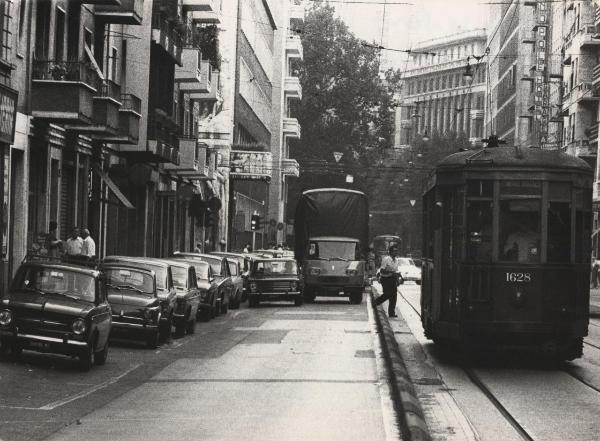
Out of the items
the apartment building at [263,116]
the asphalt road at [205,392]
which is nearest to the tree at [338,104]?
the apartment building at [263,116]

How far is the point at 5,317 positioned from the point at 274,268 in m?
25.6

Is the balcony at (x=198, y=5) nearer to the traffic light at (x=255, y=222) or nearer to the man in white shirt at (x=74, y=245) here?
the traffic light at (x=255, y=222)

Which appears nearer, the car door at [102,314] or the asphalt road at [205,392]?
the asphalt road at [205,392]

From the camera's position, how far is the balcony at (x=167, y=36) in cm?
4700

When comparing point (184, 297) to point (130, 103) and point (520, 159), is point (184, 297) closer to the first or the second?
point (520, 159)

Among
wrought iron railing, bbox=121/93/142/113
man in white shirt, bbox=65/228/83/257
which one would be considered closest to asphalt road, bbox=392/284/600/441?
man in white shirt, bbox=65/228/83/257

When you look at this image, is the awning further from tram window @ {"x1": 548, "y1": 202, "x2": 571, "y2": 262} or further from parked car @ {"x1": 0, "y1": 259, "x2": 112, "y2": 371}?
tram window @ {"x1": 548, "y1": 202, "x2": 571, "y2": 262}

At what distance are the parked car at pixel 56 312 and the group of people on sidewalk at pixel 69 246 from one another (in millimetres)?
10413

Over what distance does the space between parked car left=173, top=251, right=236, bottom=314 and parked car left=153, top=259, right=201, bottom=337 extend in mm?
7016

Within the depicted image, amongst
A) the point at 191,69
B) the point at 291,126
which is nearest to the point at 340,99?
the point at 291,126

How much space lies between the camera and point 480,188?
20.1 m

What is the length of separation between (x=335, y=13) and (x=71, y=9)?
255 ft

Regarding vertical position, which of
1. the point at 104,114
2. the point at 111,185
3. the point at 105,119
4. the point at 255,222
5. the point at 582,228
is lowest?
the point at 582,228

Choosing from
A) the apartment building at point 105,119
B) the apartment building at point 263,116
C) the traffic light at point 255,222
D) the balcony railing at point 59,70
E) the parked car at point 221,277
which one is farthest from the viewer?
the apartment building at point 263,116
